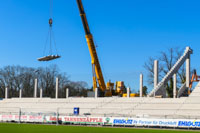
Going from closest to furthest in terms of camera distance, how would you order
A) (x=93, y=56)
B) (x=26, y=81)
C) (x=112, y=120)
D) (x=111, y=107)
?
(x=112, y=120) → (x=111, y=107) → (x=93, y=56) → (x=26, y=81)

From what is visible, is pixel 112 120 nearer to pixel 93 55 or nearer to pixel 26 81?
pixel 93 55

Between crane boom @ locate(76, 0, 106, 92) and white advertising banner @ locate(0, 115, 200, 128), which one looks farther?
crane boom @ locate(76, 0, 106, 92)

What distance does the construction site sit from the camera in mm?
39562

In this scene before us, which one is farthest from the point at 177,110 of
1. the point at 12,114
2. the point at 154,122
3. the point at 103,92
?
the point at 12,114

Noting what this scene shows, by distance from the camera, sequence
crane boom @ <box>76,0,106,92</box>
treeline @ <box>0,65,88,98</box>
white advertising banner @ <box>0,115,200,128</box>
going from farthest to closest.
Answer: treeline @ <box>0,65,88,98</box>
crane boom @ <box>76,0,106,92</box>
white advertising banner @ <box>0,115,200,128</box>

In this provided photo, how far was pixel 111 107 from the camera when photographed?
5381 centimetres

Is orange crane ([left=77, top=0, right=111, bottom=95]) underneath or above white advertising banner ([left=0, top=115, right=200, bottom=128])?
above

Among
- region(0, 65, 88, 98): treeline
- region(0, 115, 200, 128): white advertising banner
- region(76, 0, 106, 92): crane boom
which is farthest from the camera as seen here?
region(0, 65, 88, 98): treeline

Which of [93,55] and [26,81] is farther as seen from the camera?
[26,81]

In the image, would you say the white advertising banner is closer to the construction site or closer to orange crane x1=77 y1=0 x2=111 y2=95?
the construction site

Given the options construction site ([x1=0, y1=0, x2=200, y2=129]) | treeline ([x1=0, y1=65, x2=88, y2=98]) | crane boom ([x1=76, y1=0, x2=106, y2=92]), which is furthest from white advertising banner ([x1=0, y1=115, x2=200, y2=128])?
treeline ([x1=0, y1=65, x2=88, y2=98])

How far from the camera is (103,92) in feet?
204

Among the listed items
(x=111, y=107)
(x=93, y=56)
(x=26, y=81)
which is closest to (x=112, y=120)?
(x=111, y=107)

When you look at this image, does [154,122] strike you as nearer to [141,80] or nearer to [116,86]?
[141,80]
